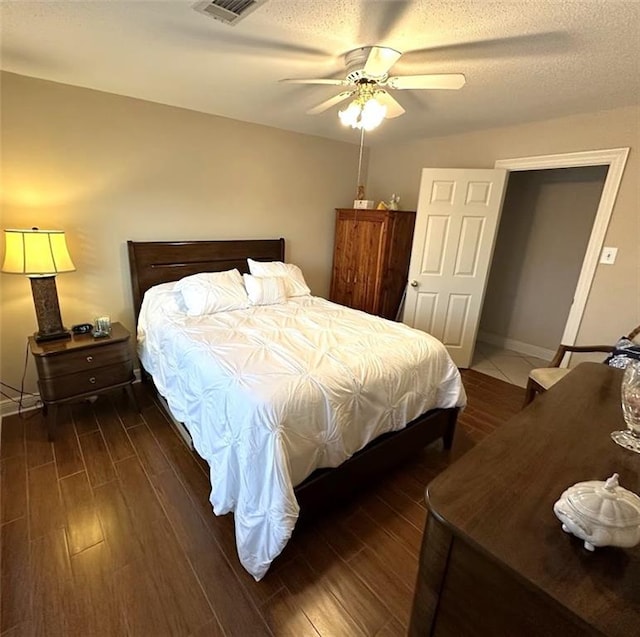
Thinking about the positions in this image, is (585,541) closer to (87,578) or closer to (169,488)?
(87,578)

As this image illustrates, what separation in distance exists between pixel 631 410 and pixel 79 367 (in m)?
2.85

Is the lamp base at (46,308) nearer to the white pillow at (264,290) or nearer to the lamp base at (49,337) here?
the lamp base at (49,337)

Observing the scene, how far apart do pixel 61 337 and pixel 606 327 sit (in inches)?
162

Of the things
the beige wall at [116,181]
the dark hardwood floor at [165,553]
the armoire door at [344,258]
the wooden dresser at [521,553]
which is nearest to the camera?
the wooden dresser at [521,553]

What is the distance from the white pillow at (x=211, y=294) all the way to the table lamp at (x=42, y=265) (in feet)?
2.49

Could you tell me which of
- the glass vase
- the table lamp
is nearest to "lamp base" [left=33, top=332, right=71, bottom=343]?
the table lamp

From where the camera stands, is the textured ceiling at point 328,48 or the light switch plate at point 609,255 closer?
the textured ceiling at point 328,48

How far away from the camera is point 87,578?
144 cm

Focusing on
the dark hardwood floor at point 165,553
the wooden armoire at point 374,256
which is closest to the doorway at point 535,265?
the wooden armoire at point 374,256

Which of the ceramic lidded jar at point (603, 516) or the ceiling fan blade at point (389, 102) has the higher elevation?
the ceiling fan blade at point (389, 102)

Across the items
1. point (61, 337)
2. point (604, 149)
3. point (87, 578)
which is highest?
point (604, 149)

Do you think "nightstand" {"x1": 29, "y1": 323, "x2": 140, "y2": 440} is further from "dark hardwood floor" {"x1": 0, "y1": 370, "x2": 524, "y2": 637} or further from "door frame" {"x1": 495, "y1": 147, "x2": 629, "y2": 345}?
"door frame" {"x1": 495, "y1": 147, "x2": 629, "y2": 345}

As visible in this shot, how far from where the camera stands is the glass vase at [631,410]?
0.98m

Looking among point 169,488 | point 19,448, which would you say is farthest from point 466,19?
point 19,448
